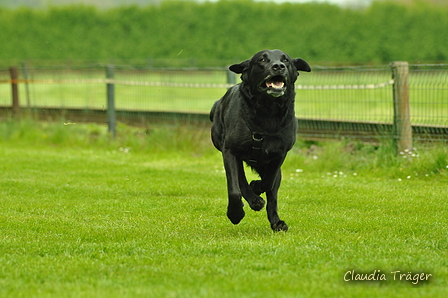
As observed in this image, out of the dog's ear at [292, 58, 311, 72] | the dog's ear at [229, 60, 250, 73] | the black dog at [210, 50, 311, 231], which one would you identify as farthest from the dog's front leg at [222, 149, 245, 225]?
the dog's ear at [292, 58, 311, 72]

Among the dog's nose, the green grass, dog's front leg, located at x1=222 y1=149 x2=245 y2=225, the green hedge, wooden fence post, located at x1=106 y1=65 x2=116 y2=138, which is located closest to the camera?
the green grass

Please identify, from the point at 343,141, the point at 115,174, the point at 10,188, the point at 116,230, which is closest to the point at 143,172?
the point at 115,174

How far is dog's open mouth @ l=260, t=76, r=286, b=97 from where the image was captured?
17.6ft

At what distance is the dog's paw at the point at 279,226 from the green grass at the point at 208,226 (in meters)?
0.07

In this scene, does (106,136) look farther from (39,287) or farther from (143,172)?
(39,287)

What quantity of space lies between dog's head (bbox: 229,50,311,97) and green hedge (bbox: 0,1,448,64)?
2856cm

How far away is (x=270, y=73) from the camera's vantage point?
534 cm

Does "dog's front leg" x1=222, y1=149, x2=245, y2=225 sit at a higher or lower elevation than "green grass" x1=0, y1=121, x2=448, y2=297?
higher

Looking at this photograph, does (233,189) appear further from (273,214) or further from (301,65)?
(301,65)

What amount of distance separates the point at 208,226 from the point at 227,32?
32.2 metres

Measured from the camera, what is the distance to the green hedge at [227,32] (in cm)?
3394

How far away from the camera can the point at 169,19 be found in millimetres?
38844

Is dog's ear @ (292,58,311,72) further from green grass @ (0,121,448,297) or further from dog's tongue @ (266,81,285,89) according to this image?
green grass @ (0,121,448,297)

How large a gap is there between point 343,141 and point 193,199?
3.63m
